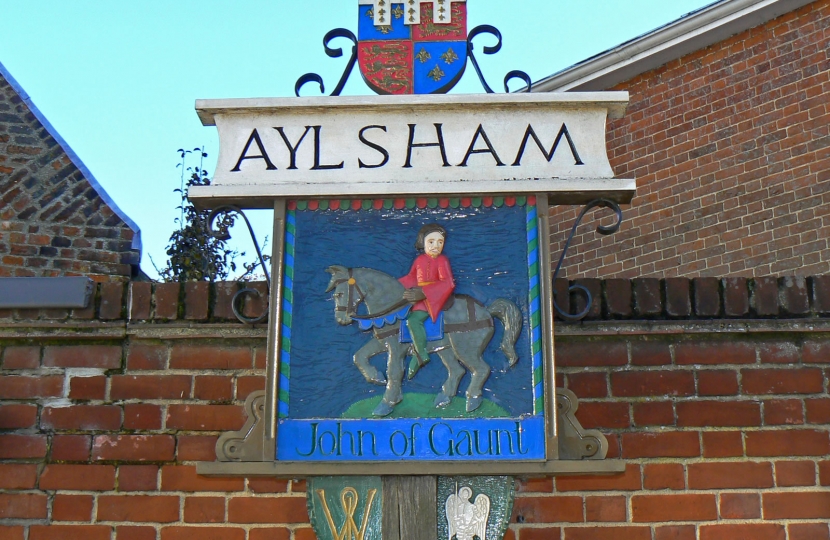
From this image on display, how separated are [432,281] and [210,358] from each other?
33.8 inches

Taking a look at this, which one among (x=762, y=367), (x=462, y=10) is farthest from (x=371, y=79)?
(x=762, y=367)

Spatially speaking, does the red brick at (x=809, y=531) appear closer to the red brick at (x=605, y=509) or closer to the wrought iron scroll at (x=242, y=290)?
the red brick at (x=605, y=509)

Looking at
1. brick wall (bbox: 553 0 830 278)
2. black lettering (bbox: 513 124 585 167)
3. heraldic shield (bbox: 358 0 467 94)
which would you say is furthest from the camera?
brick wall (bbox: 553 0 830 278)

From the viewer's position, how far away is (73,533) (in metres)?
3.18

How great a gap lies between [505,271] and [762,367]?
0.96 meters

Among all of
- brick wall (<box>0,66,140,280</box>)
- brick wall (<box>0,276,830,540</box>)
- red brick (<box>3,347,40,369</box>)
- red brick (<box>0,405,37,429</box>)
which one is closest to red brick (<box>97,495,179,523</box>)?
brick wall (<box>0,276,830,540</box>)

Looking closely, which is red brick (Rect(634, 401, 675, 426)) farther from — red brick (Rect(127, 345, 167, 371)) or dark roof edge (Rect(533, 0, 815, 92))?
dark roof edge (Rect(533, 0, 815, 92))

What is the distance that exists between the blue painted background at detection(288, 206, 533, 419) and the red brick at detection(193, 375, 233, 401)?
46 centimetres

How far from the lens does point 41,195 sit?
21.1 feet

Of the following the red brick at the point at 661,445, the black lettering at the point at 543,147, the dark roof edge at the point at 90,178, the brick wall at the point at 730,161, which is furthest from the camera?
the brick wall at the point at 730,161

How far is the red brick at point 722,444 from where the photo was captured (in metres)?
3.19

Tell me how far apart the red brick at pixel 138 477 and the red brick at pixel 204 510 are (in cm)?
13

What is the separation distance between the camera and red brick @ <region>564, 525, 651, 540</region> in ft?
10.3

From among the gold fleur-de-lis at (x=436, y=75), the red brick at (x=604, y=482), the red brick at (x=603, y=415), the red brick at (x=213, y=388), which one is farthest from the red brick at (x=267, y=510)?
the gold fleur-de-lis at (x=436, y=75)
